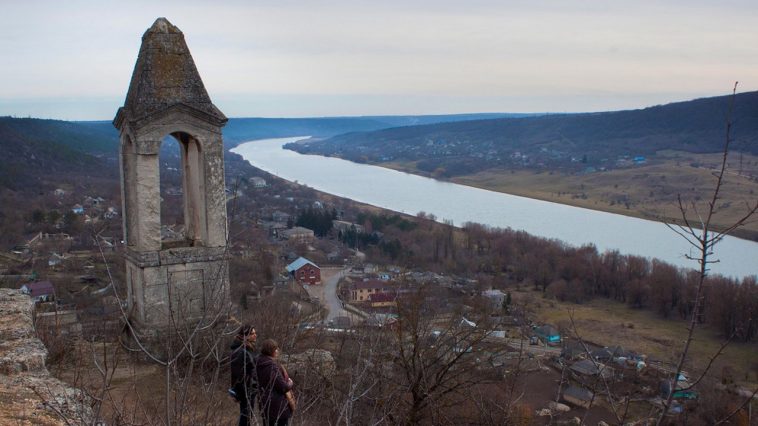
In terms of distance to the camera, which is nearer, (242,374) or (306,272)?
(242,374)

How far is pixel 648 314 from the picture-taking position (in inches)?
1127

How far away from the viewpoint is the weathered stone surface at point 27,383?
10.7 ft

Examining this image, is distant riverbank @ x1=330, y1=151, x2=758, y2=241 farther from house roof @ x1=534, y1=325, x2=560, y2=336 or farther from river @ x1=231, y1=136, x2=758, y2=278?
house roof @ x1=534, y1=325, x2=560, y2=336

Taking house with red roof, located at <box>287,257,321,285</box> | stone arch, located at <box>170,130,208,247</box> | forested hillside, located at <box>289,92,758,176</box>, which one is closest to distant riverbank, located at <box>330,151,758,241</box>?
forested hillside, located at <box>289,92,758,176</box>

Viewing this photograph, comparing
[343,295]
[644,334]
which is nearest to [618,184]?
[644,334]

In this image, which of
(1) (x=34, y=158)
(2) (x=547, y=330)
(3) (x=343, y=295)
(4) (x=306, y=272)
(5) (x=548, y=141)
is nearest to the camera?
(3) (x=343, y=295)

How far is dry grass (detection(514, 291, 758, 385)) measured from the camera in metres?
20.8

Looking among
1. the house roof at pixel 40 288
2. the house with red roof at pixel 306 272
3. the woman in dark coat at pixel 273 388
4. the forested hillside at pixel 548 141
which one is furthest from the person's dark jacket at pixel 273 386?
the forested hillside at pixel 548 141

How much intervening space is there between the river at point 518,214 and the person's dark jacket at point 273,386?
2256 centimetres

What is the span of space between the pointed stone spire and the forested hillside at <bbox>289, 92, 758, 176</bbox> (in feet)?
206

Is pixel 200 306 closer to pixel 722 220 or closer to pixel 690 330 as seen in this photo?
pixel 690 330

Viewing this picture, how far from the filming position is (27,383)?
3828 mm

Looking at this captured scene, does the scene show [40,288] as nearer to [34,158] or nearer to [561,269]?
[561,269]

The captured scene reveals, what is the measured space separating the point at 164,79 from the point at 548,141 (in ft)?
358
